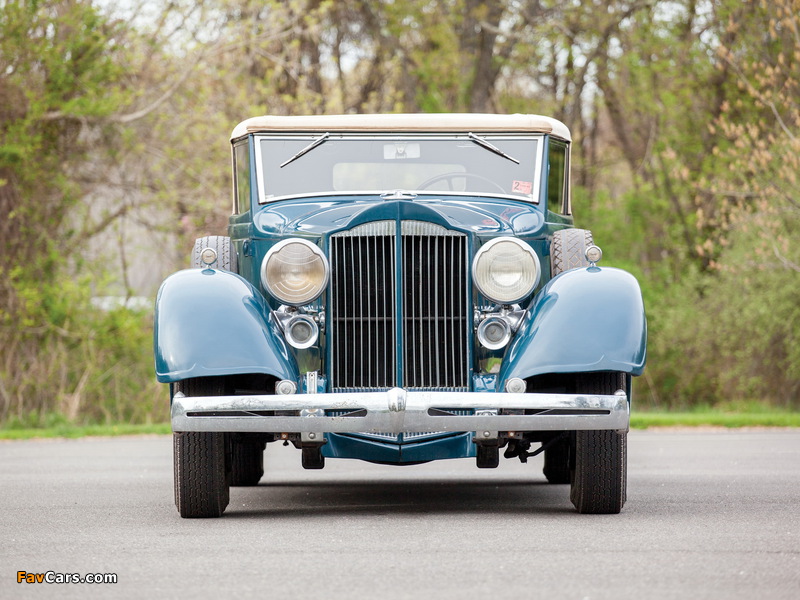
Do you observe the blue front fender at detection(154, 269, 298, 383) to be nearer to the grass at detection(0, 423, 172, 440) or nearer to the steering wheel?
the steering wheel

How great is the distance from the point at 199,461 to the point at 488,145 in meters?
2.90

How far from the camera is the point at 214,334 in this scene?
6730 millimetres

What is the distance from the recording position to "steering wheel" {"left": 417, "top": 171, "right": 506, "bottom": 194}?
26.9 feet

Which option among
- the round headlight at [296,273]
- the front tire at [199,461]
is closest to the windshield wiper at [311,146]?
the round headlight at [296,273]

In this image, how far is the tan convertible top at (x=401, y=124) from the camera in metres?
8.25

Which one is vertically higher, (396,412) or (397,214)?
(397,214)

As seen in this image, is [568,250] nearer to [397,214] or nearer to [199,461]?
[397,214]

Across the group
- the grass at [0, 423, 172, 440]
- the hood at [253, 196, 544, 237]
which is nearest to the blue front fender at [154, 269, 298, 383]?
the hood at [253, 196, 544, 237]

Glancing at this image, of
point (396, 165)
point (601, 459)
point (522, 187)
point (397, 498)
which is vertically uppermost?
point (396, 165)

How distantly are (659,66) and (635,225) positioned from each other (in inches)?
168

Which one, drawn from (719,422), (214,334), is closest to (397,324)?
(214,334)

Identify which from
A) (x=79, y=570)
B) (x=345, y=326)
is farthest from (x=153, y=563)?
(x=345, y=326)

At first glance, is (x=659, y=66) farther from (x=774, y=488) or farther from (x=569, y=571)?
(x=569, y=571)

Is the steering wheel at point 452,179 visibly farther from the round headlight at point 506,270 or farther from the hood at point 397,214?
the round headlight at point 506,270
